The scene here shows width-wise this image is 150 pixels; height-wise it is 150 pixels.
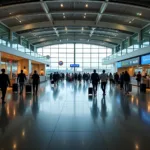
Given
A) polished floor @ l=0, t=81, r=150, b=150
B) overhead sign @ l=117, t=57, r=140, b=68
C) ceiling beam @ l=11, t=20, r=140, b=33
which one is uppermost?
ceiling beam @ l=11, t=20, r=140, b=33

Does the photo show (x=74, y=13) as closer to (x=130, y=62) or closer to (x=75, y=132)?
(x=130, y=62)

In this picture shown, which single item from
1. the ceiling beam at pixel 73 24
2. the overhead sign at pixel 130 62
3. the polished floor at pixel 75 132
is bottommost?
the polished floor at pixel 75 132

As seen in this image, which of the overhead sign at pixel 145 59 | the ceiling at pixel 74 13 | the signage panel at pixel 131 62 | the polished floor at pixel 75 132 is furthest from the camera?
the signage panel at pixel 131 62

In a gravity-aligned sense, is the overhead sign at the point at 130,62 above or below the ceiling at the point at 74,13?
below

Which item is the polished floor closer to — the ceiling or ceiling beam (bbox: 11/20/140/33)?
the ceiling

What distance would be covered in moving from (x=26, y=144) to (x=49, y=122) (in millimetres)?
2095

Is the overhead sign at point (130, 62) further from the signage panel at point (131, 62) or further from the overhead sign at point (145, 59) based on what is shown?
the overhead sign at point (145, 59)

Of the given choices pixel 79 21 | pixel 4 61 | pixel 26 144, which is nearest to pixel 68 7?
pixel 79 21

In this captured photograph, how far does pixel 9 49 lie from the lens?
75.8 ft

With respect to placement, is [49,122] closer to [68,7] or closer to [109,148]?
[109,148]

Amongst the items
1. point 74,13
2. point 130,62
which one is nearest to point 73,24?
point 74,13

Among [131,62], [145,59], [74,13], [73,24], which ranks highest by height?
[74,13]

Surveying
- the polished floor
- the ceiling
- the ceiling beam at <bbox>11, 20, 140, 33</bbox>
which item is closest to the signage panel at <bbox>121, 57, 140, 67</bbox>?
the ceiling beam at <bbox>11, 20, 140, 33</bbox>

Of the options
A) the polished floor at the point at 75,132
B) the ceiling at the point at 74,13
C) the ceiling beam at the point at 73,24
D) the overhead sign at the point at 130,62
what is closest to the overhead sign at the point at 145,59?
the overhead sign at the point at 130,62
